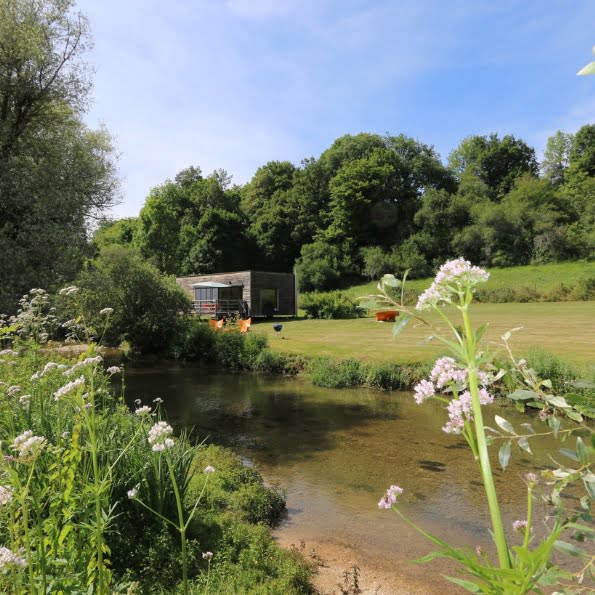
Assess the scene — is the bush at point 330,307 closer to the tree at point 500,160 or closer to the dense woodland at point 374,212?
the dense woodland at point 374,212

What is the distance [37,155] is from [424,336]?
11795 millimetres

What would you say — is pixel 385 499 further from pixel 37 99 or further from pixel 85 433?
pixel 37 99

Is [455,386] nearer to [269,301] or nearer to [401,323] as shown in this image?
[401,323]

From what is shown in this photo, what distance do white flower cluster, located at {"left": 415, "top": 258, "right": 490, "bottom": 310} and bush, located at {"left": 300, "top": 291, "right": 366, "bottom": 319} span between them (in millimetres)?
32996

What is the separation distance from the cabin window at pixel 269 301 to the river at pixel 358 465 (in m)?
19.9

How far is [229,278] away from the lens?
36875mm

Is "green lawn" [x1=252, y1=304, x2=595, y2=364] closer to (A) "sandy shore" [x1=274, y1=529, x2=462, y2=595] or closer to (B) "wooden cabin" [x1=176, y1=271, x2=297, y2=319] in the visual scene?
(A) "sandy shore" [x1=274, y1=529, x2=462, y2=595]

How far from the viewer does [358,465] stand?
891cm

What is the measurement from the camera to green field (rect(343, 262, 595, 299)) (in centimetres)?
3816

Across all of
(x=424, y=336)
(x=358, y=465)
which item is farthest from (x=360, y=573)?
(x=424, y=336)

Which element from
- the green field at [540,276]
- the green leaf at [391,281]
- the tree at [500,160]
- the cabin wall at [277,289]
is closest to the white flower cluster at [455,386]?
the green leaf at [391,281]

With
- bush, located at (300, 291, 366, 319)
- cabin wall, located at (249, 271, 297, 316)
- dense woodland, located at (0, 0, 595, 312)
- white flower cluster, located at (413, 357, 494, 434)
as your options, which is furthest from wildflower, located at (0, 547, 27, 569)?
cabin wall, located at (249, 271, 297, 316)

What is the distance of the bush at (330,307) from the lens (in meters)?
34.5

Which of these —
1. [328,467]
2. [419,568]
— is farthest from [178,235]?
[419,568]
